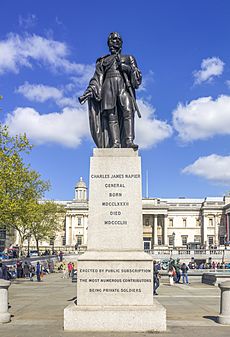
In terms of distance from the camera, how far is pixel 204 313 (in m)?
13.0

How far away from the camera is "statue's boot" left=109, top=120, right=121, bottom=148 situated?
10.5 m

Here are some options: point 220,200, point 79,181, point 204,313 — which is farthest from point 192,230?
point 204,313

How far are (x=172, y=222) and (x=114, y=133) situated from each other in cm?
12721

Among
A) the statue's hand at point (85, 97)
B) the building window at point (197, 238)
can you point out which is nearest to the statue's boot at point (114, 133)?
the statue's hand at point (85, 97)

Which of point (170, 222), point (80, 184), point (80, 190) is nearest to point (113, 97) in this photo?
point (80, 190)

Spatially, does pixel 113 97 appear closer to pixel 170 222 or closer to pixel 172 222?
pixel 172 222

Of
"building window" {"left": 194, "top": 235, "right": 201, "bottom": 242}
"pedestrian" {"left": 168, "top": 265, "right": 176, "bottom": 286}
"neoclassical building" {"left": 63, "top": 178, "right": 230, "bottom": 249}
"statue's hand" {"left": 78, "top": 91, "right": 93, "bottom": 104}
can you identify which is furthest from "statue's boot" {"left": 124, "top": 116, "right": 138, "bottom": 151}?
"building window" {"left": 194, "top": 235, "right": 201, "bottom": 242}

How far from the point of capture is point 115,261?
30.8 ft

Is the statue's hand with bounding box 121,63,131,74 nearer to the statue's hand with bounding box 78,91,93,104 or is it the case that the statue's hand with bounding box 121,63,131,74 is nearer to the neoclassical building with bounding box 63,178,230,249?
the statue's hand with bounding box 78,91,93,104

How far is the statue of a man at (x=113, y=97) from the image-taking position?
10.6 metres

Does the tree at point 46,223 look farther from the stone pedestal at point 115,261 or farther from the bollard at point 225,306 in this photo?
the stone pedestal at point 115,261

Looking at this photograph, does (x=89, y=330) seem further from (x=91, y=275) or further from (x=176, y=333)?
(x=176, y=333)

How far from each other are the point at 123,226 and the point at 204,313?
5.01 metres

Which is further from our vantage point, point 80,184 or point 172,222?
point 172,222
